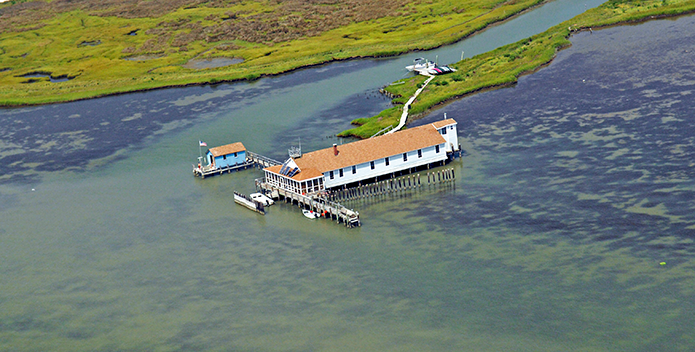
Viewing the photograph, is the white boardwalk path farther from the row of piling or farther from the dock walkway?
the row of piling

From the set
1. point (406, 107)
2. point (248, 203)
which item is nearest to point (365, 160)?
point (248, 203)

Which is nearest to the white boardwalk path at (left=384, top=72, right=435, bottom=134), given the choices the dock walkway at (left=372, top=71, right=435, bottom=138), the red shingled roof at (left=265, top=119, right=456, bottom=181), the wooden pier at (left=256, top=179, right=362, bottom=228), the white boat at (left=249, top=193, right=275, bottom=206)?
the dock walkway at (left=372, top=71, right=435, bottom=138)

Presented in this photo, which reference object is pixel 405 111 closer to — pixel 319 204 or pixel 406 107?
pixel 406 107

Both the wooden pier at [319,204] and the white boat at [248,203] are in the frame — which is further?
the white boat at [248,203]

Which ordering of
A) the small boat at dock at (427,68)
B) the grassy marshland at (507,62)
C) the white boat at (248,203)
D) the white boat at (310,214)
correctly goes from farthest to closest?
the small boat at dock at (427,68) < the grassy marshland at (507,62) < the white boat at (248,203) < the white boat at (310,214)

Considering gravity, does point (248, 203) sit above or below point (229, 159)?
below

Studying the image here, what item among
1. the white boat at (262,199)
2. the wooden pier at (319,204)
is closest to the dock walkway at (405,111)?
the wooden pier at (319,204)

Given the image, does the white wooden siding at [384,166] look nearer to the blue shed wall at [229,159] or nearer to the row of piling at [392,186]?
the row of piling at [392,186]
